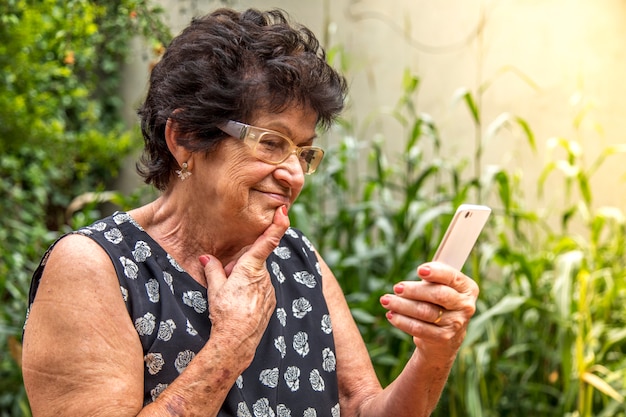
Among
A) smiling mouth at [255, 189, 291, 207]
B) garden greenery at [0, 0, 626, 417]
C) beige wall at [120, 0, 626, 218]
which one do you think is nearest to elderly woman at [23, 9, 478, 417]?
smiling mouth at [255, 189, 291, 207]

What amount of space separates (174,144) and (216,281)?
286mm

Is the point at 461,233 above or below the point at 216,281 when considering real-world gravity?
above

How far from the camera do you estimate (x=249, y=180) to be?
162cm

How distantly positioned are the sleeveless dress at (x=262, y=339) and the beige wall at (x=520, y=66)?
1849mm

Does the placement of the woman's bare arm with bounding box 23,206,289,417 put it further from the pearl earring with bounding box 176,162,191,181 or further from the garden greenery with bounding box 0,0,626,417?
the garden greenery with bounding box 0,0,626,417

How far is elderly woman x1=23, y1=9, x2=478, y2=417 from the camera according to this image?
1466 millimetres

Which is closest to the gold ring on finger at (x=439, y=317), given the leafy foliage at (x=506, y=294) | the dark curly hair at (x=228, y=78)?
the dark curly hair at (x=228, y=78)

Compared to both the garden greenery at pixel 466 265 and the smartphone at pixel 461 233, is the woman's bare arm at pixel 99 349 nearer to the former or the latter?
the smartphone at pixel 461 233

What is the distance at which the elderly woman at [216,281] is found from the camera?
4.81 ft

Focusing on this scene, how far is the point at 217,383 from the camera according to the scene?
1.47m

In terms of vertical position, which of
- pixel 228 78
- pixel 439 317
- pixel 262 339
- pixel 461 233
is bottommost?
pixel 262 339

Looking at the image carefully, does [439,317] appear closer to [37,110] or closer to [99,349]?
[99,349]

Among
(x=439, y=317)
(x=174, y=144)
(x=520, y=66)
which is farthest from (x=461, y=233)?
(x=520, y=66)

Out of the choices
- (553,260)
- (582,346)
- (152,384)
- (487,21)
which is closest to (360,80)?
(487,21)
